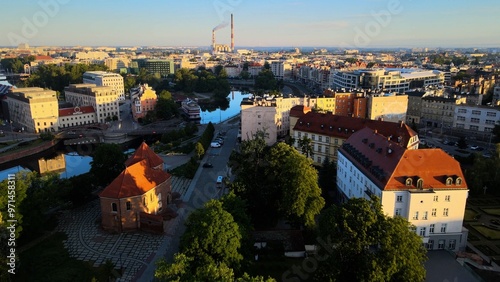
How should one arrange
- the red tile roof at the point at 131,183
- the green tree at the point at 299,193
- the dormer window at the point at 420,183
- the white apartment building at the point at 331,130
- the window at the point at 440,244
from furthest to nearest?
the white apartment building at the point at 331,130 < the red tile roof at the point at 131,183 < the green tree at the point at 299,193 < the window at the point at 440,244 < the dormer window at the point at 420,183

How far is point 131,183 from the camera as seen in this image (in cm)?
2947

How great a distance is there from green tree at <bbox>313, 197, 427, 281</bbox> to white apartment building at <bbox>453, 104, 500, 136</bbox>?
46821 mm

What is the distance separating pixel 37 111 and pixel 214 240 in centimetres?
5883

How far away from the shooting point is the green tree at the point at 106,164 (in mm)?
36875

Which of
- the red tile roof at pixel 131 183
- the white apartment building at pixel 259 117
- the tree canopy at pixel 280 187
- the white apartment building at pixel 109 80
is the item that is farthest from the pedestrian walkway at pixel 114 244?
the white apartment building at pixel 109 80

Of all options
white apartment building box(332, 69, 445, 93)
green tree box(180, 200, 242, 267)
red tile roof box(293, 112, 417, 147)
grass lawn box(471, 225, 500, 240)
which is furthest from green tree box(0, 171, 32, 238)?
white apartment building box(332, 69, 445, 93)

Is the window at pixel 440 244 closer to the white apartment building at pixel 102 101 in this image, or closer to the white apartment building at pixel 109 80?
the white apartment building at pixel 102 101

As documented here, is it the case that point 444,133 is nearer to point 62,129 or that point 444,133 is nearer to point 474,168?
point 474,168

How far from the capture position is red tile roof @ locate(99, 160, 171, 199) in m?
28.9

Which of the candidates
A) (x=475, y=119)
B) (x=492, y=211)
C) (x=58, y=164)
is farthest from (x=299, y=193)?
(x=475, y=119)

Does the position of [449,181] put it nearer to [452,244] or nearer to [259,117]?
[452,244]

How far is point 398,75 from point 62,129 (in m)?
81.2

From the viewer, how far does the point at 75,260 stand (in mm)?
25562

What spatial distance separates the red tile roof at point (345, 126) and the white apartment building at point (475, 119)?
25.0 meters
